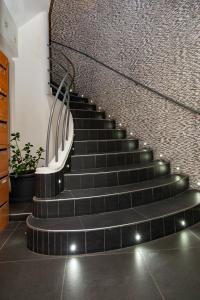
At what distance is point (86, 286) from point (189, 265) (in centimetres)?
82

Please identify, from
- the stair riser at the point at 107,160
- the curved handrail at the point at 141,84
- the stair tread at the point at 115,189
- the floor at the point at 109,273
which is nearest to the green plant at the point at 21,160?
the stair riser at the point at 107,160

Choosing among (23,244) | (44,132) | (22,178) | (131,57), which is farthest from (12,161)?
(131,57)

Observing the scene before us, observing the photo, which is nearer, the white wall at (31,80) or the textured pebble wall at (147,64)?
the textured pebble wall at (147,64)

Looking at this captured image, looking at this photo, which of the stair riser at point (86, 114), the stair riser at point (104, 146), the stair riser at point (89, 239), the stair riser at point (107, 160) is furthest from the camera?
the stair riser at point (86, 114)

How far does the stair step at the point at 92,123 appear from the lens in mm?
4039

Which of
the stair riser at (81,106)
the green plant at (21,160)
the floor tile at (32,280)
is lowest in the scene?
the floor tile at (32,280)

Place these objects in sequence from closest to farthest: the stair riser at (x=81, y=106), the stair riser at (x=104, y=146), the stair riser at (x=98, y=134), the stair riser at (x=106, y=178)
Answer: the stair riser at (x=106, y=178) → the stair riser at (x=104, y=146) → the stair riser at (x=98, y=134) → the stair riser at (x=81, y=106)

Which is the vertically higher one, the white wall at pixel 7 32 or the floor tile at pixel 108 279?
the white wall at pixel 7 32

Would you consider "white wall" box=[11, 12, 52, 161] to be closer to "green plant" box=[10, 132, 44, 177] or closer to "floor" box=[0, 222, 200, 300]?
"green plant" box=[10, 132, 44, 177]

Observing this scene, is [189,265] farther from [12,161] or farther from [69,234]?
[12,161]

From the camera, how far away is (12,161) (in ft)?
12.0

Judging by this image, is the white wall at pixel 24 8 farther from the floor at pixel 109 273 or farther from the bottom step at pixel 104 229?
the floor at pixel 109 273

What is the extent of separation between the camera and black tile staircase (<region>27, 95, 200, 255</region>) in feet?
6.64

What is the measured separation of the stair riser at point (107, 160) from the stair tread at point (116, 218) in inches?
34.3
